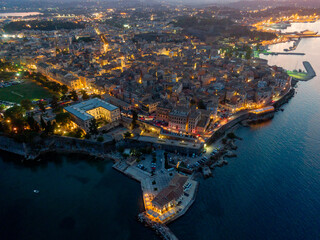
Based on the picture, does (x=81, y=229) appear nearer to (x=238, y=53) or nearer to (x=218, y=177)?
(x=218, y=177)

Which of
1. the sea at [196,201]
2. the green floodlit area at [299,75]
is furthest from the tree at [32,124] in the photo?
the green floodlit area at [299,75]

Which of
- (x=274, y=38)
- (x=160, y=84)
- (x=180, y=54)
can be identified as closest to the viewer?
(x=160, y=84)

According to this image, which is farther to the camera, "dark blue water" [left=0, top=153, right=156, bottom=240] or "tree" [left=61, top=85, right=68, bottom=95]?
"tree" [left=61, top=85, right=68, bottom=95]

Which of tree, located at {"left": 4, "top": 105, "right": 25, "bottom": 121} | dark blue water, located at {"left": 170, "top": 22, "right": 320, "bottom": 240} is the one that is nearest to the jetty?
dark blue water, located at {"left": 170, "top": 22, "right": 320, "bottom": 240}

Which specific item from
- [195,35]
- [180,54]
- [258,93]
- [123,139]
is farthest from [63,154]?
[195,35]

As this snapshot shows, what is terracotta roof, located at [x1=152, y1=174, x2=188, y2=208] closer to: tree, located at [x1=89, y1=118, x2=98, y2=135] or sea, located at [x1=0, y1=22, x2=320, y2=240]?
sea, located at [x1=0, y1=22, x2=320, y2=240]

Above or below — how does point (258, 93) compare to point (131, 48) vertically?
above
